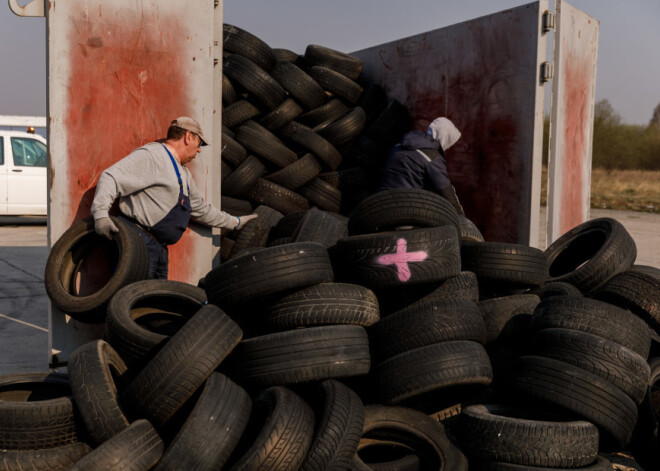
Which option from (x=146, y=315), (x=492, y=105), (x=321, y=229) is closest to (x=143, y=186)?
(x=146, y=315)

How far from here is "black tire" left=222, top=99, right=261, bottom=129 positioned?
22.0ft

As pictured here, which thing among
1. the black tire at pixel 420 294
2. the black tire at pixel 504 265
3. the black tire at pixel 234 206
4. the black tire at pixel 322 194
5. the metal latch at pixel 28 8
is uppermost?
the metal latch at pixel 28 8

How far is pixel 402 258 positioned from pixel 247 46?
4000mm

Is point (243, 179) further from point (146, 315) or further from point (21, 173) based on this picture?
point (21, 173)

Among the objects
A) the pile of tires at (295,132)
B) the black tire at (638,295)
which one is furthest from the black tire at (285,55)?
the black tire at (638,295)

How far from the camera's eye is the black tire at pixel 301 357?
3488mm

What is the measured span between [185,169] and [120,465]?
250cm

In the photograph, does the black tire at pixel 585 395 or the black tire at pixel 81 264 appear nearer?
the black tire at pixel 585 395

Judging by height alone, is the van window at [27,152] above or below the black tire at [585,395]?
above

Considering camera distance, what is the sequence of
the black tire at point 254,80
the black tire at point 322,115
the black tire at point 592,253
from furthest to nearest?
1. the black tire at point 322,115
2. the black tire at point 254,80
3. the black tire at point 592,253

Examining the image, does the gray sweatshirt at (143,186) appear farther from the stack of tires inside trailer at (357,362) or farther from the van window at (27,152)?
the van window at (27,152)

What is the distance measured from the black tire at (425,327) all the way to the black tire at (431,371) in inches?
3.1

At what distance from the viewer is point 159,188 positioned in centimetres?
469

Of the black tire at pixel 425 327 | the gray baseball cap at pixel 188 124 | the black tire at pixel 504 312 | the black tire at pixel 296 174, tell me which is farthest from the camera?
the black tire at pixel 296 174
